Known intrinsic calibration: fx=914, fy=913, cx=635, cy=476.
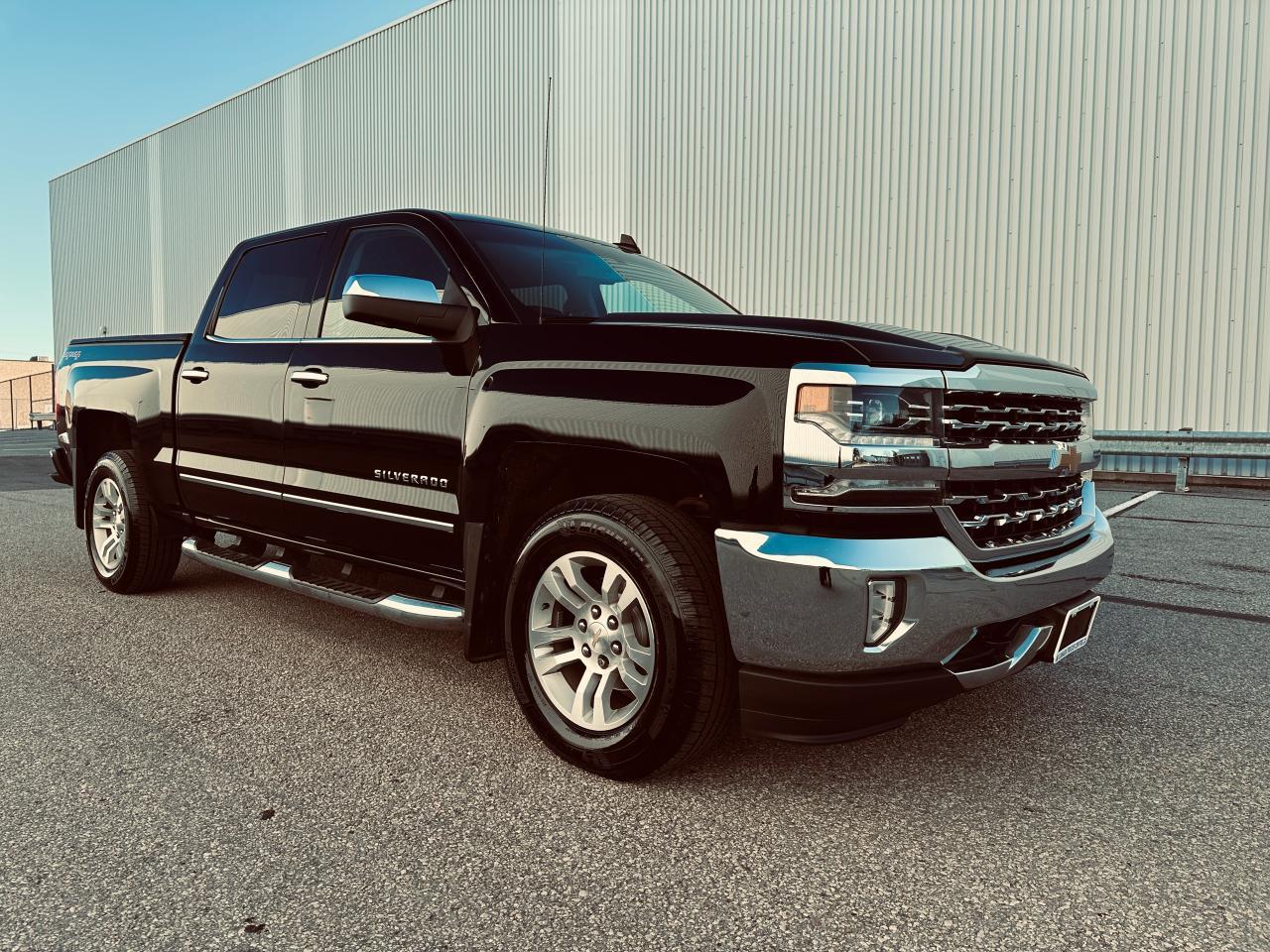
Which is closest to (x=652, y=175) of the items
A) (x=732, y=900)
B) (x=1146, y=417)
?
(x=1146, y=417)

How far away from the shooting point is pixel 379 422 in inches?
134

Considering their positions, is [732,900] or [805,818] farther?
[805,818]

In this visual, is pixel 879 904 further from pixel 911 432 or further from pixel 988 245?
pixel 988 245

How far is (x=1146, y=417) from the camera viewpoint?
1168 cm

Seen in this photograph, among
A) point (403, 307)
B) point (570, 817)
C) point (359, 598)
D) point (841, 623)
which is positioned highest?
point (403, 307)

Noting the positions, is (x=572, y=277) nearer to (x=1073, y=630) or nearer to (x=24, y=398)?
(x=1073, y=630)

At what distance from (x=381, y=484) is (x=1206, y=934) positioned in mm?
2780

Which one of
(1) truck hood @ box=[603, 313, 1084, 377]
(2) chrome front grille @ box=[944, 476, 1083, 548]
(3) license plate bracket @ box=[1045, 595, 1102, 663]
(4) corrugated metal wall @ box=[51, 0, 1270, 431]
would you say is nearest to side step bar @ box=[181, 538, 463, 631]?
(1) truck hood @ box=[603, 313, 1084, 377]

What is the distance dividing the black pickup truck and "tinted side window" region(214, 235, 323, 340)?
39mm

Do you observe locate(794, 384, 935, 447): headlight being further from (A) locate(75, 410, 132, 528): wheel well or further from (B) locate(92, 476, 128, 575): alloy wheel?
(A) locate(75, 410, 132, 528): wheel well

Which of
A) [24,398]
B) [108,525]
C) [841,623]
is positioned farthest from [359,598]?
[24,398]

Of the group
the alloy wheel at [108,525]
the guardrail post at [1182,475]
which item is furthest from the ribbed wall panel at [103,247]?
the guardrail post at [1182,475]

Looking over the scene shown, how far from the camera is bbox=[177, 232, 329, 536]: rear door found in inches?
157

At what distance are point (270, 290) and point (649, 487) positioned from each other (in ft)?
8.09
